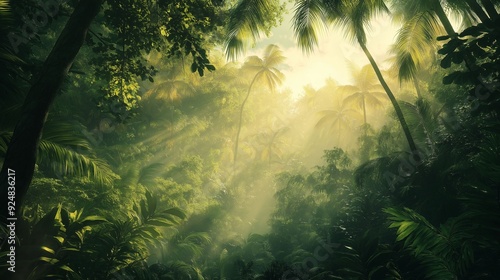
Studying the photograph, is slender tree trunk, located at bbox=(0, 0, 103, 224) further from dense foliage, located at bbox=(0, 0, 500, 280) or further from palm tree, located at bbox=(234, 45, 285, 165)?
palm tree, located at bbox=(234, 45, 285, 165)

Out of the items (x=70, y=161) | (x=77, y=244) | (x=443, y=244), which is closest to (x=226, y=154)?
(x=70, y=161)

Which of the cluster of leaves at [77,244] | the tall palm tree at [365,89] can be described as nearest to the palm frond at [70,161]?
the cluster of leaves at [77,244]

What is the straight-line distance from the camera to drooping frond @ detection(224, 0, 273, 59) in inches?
281

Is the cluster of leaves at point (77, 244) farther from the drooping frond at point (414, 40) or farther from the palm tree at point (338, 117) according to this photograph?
the palm tree at point (338, 117)

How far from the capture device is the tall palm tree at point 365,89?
19.7 metres

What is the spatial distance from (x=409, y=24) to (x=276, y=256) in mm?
9082

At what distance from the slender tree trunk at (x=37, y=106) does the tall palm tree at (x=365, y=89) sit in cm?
1883

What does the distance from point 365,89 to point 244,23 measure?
48.3 ft

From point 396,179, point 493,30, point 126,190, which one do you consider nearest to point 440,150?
point 396,179

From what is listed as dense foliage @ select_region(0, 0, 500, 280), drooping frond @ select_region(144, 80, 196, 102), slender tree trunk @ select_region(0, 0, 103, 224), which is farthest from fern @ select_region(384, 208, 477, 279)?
drooping frond @ select_region(144, 80, 196, 102)

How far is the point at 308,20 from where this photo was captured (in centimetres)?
829

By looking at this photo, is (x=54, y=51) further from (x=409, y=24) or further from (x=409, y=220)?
(x=409, y=24)

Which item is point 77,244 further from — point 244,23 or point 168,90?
point 168,90

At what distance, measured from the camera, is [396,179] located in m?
9.72
